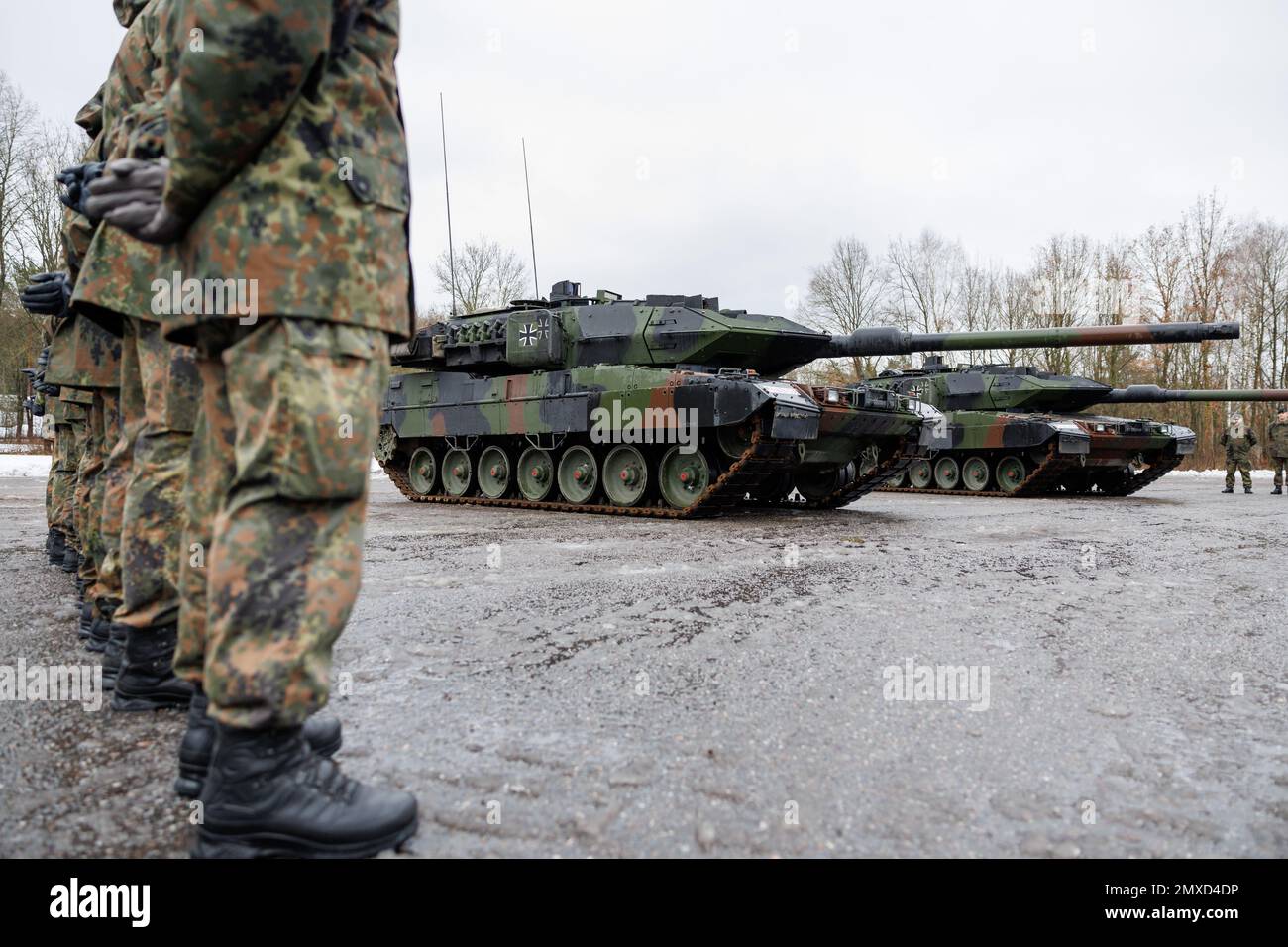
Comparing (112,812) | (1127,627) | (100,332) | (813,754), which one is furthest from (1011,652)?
(100,332)

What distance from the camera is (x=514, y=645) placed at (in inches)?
135

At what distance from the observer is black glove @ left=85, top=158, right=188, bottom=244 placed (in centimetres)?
188

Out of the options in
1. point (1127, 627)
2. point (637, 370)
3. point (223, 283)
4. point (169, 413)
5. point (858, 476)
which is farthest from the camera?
point (858, 476)

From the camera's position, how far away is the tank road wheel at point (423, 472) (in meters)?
13.6

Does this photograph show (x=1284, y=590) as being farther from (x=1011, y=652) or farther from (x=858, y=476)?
(x=858, y=476)

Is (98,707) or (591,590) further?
(591,590)

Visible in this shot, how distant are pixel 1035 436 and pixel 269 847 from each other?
14.7m

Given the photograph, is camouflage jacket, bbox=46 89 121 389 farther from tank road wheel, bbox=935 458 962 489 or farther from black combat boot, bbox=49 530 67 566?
tank road wheel, bbox=935 458 962 489

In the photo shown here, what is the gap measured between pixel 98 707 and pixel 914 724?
7.81ft

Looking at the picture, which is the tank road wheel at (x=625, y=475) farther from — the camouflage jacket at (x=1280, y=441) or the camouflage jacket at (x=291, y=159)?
the camouflage jacket at (x=1280, y=441)

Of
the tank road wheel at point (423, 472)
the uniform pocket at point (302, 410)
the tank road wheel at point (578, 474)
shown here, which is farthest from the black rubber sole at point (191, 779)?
the tank road wheel at point (423, 472)

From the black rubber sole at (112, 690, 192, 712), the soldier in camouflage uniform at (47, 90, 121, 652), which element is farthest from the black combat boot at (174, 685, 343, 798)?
the soldier in camouflage uniform at (47, 90, 121, 652)

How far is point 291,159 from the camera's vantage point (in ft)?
5.78

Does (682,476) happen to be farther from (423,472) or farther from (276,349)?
(276,349)
